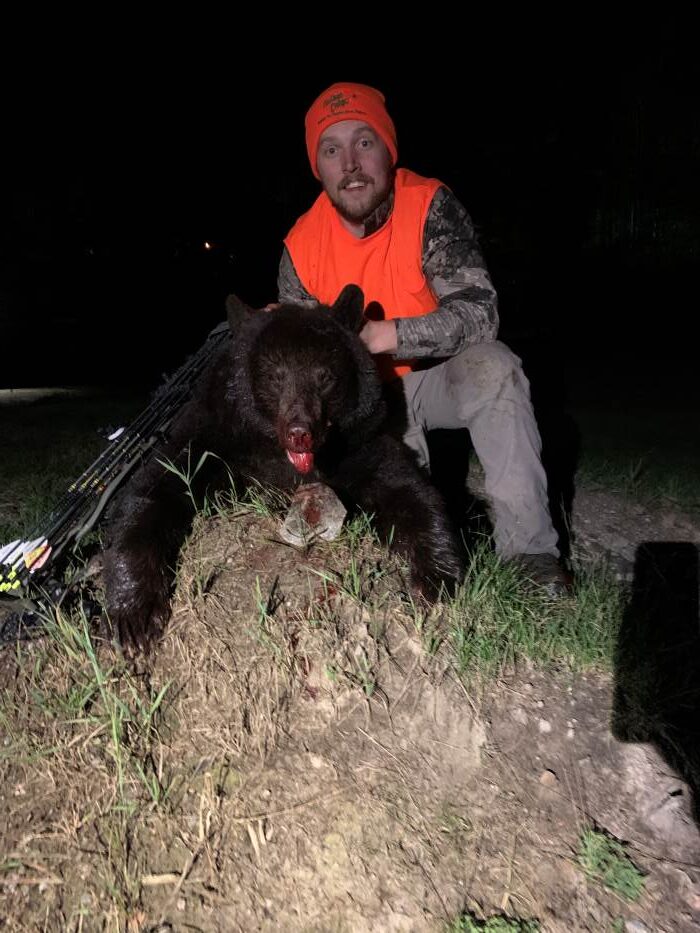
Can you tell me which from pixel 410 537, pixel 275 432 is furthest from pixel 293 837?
pixel 275 432

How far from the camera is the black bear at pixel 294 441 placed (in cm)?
237

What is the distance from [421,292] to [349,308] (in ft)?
2.69

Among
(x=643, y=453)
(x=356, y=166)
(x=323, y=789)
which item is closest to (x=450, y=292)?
(x=356, y=166)

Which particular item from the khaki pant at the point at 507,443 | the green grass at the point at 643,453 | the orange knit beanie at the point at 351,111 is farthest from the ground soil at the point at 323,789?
the green grass at the point at 643,453

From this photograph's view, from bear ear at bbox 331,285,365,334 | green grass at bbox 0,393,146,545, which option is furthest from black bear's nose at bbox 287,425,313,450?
green grass at bbox 0,393,146,545

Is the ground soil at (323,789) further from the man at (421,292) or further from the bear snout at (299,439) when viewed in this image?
the man at (421,292)

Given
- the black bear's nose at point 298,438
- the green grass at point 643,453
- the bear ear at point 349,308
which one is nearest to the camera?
the black bear's nose at point 298,438

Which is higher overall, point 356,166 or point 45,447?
point 356,166

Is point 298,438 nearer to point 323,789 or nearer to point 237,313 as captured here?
point 237,313

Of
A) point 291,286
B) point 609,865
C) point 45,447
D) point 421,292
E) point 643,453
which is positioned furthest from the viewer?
point 643,453

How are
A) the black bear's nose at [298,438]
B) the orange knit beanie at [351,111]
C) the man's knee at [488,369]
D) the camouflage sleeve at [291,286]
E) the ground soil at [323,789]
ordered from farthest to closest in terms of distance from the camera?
the camouflage sleeve at [291,286], the orange knit beanie at [351,111], the man's knee at [488,369], the black bear's nose at [298,438], the ground soil at [323,789]

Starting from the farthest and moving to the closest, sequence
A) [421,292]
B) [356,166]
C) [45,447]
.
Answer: [45,447]
[421,292]
[356,166]

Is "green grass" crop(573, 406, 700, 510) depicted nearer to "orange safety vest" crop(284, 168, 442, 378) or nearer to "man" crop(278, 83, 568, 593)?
"man" crop(278, 83, 568, 593)

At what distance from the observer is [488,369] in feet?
9.68
